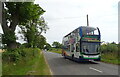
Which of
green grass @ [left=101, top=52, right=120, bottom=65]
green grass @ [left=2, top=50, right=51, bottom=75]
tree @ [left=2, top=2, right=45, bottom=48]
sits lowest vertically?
green grass @ [left=2, top=50, right=51, bottom=75]

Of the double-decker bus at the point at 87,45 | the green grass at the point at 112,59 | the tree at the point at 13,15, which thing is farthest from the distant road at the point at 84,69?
the tree at the point at 13,15

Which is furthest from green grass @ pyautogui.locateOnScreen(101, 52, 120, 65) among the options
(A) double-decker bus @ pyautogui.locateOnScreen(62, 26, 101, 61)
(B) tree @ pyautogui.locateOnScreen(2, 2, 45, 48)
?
(B) tree @ pyautogui.locateOnScreen(2, 2, 45, 48)

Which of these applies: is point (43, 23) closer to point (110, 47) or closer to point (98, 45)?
point (110, 47)

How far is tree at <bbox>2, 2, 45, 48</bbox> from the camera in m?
23.5

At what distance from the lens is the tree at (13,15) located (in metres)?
23.5

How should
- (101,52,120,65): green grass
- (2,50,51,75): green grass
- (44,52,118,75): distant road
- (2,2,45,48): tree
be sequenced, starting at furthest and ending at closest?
(2,2,45,48): tree, (101,52,120,65): green grass, (44,52,118,75): distant road, (2,50,51,75): green grass

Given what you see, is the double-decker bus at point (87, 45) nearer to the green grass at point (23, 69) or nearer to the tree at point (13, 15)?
the green grass at point (23, 69)

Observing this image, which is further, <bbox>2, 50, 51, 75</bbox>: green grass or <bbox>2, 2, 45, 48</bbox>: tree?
<bbox>2, 2, 45, 48</bbox>: tree

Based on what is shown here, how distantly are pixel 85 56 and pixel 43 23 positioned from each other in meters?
41.0

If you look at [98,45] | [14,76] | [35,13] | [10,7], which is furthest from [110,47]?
[14,76]

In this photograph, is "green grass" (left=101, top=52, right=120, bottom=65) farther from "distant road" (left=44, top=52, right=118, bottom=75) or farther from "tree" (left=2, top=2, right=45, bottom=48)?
"tree" (left=2, top=2, right=45, bottom=48)

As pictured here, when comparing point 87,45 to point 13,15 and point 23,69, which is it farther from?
point 13,15

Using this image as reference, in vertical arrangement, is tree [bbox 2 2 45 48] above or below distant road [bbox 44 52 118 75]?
above

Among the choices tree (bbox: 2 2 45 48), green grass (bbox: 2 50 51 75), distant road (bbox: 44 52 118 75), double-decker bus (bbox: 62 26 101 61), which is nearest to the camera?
green grass (bbox: 2 50 51 75)
